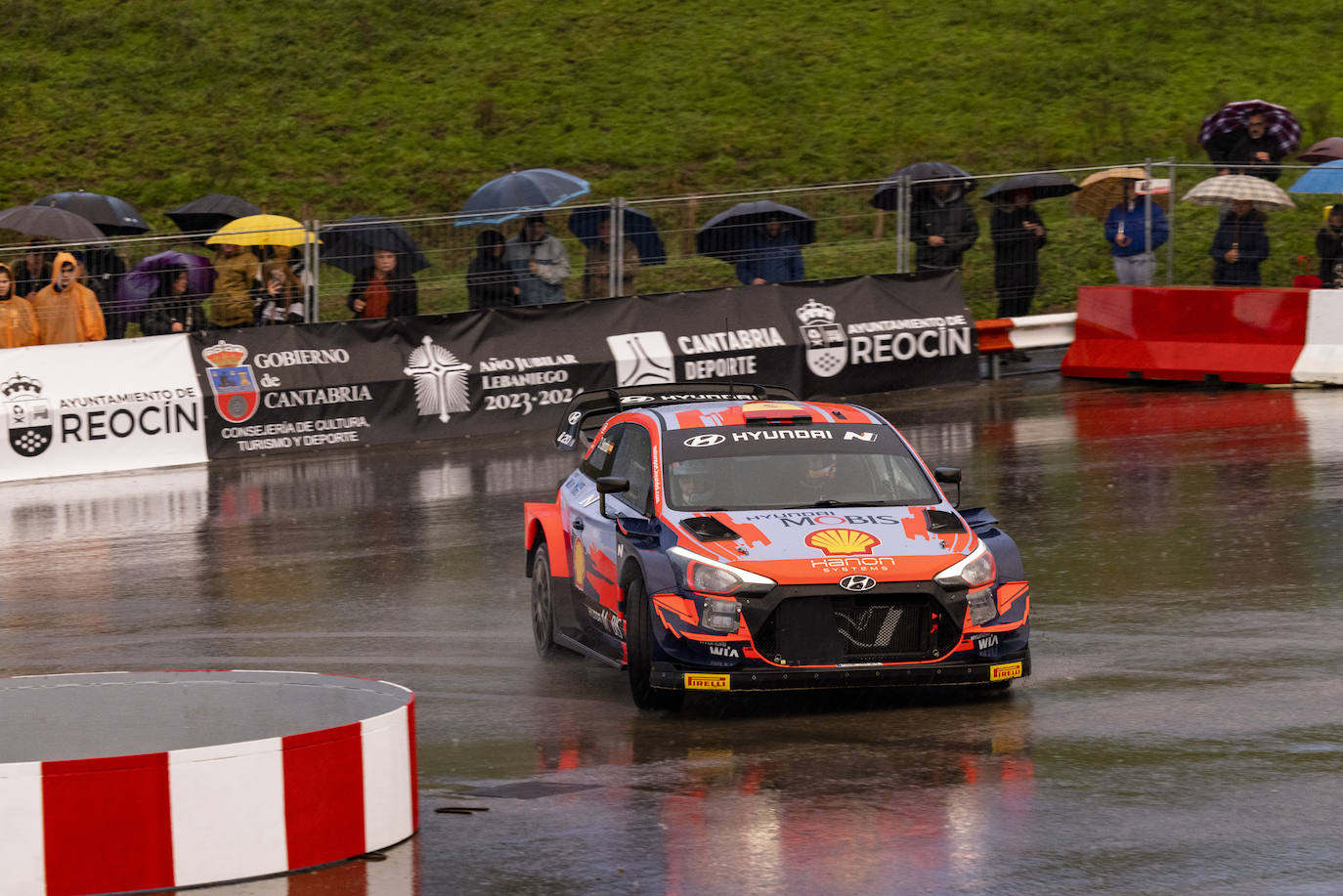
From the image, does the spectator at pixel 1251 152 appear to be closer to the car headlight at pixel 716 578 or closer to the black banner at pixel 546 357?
the black banner at pixel 546 357

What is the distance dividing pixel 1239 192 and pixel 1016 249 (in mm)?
2906

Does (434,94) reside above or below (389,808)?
above

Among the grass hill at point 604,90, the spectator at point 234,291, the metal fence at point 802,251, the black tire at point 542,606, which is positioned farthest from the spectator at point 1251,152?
the grass hill at point 604,90

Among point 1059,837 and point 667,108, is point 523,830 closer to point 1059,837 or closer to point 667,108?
point 1059,837

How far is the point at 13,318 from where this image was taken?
1947cm

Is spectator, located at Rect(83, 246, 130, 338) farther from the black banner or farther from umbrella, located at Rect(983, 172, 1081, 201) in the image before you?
umbrella, located at Rect(983, 172, 1081, 201)

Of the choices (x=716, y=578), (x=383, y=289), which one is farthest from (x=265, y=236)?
(x=716, y=578)

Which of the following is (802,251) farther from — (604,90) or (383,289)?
(604,90)

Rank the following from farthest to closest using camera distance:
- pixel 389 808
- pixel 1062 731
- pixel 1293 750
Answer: pixel 1062 731 < pixel 1293 750 < pixel 389 808

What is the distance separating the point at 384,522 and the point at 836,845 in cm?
951

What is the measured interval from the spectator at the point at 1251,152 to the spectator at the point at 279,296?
36.3 feet

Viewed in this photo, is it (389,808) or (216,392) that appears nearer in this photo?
(389,808)

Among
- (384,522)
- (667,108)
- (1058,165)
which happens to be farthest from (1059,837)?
(667,108)

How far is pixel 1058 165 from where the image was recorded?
4341 centimetres
